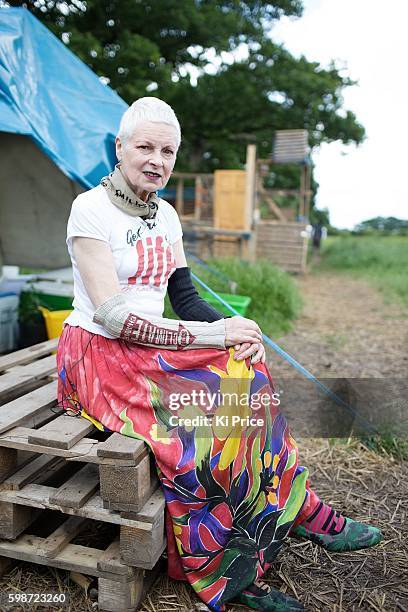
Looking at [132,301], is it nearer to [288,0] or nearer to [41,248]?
[41,248]

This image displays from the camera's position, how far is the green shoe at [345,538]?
6.88 ft

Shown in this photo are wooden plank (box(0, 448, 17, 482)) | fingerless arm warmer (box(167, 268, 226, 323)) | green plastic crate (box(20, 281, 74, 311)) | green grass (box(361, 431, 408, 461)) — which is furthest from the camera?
green plastic crate (box(20, 281, 74, 311))

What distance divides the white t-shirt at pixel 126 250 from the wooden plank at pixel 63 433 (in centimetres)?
33

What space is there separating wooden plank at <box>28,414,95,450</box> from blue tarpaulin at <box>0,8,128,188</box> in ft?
5.23

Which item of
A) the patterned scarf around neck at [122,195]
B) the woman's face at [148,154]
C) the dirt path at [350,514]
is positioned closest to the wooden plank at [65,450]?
the dirt path at [350,514]

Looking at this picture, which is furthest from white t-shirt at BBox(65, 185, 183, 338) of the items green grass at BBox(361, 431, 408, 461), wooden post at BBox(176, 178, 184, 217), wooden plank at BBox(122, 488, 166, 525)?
wooden post at BBox(176, 178, 184, 217)

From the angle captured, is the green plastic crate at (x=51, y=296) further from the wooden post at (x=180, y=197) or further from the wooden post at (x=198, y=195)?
the wooden post at (x=180, y=197)

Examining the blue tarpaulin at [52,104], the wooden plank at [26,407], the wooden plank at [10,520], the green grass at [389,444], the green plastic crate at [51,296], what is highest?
the blue tarpaulin at [52,104]

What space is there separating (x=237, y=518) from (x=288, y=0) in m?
15.7

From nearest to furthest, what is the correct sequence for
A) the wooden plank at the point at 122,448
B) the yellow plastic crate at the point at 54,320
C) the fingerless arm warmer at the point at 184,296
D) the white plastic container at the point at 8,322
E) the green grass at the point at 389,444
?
the wooden plank at the point at 122,448, the fingerless arm warmer at the point at 184,296, the green grass at the point at 389,444, the yellow plastic crate at the point at 54,320, the white plastic container at the point at 8,322

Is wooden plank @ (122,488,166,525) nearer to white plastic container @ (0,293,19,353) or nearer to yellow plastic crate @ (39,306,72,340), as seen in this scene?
yellow plastic crate @ (39,306,72,340)

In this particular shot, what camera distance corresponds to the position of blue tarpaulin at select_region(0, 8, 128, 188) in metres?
3.07

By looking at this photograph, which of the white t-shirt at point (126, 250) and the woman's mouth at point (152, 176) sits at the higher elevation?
the woman's mouth at point (152, 176)

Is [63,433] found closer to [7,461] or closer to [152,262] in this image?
[7,461]
